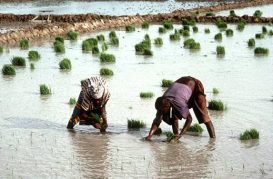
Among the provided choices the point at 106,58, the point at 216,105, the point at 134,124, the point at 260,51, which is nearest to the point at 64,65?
the point at 106,58

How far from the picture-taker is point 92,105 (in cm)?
817

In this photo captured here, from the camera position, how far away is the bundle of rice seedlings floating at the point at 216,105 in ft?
32.3

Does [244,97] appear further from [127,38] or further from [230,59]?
[127,38]

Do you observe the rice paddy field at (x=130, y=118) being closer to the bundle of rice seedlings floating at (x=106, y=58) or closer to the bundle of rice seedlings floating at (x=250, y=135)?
the bundle of rice seedlings floating at (x=250, y=135)

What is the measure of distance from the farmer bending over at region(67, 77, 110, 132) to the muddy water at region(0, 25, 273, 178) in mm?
166

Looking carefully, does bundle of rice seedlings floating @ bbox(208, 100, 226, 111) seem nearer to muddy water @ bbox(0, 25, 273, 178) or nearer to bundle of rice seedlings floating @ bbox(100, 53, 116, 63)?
muddy water @ bbox(0, 25, 273, 178)

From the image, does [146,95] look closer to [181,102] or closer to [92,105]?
[92,105]

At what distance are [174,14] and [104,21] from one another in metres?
5.33

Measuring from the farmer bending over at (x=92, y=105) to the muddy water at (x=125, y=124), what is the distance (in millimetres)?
166

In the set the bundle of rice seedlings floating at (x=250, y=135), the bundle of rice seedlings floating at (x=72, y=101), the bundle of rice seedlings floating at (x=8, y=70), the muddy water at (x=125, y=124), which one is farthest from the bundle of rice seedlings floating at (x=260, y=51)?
the bundle of rice seedlings floating at (x=250, y=135)

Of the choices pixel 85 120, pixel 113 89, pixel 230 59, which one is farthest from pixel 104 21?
pixel 85 120

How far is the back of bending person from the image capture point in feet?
24.6

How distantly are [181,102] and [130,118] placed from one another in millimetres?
1976

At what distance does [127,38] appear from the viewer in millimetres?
21172
